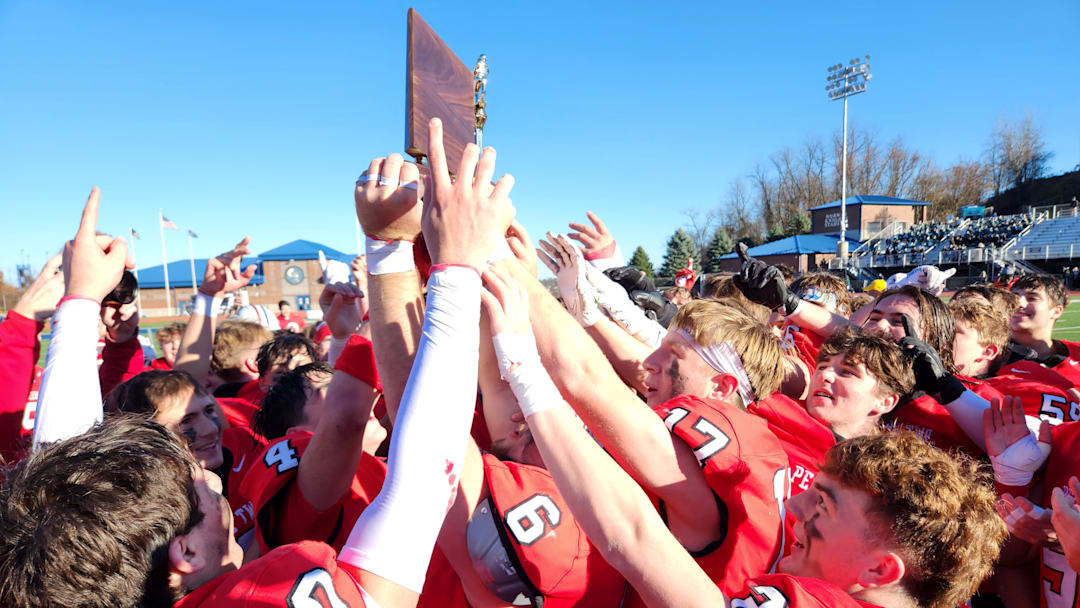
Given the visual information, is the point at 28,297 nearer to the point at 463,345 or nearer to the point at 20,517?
the point at 20,517

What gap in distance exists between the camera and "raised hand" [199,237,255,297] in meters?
3.36

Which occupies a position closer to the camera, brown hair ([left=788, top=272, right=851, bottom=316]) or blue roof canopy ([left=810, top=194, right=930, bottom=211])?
brown hair ([left=788, top=272, right=851, bottom=316])

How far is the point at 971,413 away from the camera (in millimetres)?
2607

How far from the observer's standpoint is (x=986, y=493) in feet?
4.93

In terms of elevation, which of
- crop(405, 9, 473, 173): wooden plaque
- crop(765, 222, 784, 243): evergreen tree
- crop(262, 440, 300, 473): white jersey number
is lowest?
crop(262, 440, 300, 473): white jersey number

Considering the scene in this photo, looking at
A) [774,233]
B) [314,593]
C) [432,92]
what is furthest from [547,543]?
[774,233]

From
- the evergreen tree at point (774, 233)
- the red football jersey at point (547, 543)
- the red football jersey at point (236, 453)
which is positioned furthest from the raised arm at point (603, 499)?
the evergreen tree at point (774, 233)

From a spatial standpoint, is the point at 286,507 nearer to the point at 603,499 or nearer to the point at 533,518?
the point at 533,518

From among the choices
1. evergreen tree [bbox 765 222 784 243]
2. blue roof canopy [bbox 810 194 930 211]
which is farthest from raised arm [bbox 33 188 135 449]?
evergreen tree [bbox 765 222 784 243]

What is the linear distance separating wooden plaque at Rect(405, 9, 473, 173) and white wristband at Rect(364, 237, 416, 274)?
0.27 meters

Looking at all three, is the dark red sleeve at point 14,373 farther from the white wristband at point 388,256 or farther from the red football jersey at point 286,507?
the white wristband at point 388,256

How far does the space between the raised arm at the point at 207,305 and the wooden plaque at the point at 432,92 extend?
81.2 inches

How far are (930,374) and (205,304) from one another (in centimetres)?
412

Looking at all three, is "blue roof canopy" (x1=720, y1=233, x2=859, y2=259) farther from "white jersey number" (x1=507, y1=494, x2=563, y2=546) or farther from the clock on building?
"white jersey number" (x1=507, y1=494, x2=563, y2=546)
